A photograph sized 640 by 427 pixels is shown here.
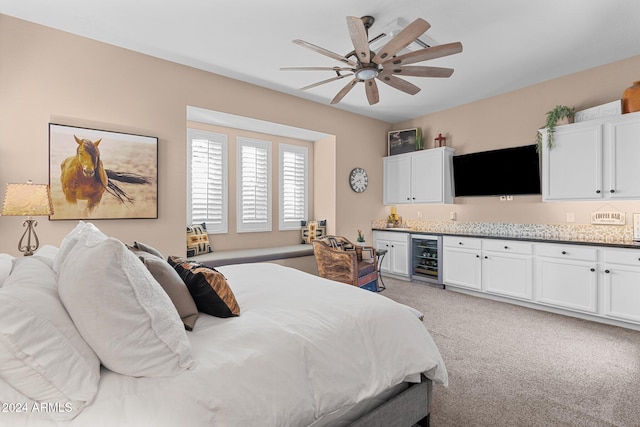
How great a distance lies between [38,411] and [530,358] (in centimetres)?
315

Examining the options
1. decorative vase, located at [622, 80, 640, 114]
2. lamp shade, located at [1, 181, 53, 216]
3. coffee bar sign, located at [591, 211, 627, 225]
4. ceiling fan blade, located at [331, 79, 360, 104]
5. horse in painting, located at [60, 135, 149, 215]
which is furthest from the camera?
coffee bar sign, located at [591, 211, 627, 225]

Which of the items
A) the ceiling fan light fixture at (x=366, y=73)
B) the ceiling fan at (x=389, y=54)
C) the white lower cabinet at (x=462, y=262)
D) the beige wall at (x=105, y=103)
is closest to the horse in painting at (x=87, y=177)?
the beige wall at (x=105, y=103)

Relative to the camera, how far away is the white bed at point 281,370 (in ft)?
3.11

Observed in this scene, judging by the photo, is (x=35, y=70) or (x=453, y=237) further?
(x=453, y=237)

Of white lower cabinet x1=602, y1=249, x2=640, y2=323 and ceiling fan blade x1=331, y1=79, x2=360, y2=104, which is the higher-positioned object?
ceiling fan blade x1=331, y1=79, x2=360, y2=104

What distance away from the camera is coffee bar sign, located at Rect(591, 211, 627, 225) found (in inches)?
139

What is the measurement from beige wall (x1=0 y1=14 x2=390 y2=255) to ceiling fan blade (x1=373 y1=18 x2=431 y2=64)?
2346 millimetres

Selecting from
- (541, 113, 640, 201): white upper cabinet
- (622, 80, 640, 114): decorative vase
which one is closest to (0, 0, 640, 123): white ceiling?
(622, 80, 640, 114): decorative vase

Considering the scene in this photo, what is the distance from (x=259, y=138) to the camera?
4949mm

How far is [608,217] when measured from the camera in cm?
362

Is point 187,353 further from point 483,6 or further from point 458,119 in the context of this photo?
point 458,119

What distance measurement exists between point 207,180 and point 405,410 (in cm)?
381

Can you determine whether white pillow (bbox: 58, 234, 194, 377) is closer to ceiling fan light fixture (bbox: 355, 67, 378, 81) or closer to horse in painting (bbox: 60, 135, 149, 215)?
ceiling fan light fixture (bbox: 355, 67, 378, 81)

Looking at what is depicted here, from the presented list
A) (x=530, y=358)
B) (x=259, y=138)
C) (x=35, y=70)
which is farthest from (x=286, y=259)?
(x=35, y=70)
